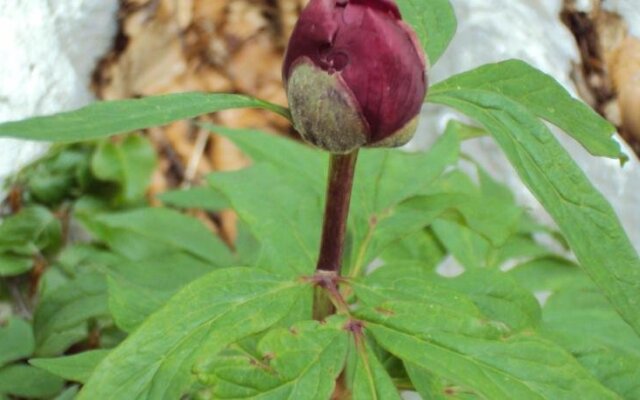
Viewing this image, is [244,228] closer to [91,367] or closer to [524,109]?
[91,367]

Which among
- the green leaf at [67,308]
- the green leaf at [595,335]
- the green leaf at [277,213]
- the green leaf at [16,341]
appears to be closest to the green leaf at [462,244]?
the green leaf at [595,335]

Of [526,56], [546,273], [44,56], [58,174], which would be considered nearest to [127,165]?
[58,174]

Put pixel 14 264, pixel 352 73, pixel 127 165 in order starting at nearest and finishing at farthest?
pixel 352 73, pixel 14 264, pixel 127 165

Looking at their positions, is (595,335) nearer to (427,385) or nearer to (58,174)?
(427,385)

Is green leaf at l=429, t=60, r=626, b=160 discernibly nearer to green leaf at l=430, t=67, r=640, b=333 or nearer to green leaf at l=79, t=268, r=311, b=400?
green leaf at l=430, t=67, r=640, b=333

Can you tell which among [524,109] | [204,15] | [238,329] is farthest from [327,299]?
[204,15]

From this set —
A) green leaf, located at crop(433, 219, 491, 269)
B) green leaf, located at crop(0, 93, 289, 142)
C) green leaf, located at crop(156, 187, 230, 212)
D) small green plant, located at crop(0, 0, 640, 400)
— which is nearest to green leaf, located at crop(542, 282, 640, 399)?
small green plant, located at crop(0, 0, 640, 400)

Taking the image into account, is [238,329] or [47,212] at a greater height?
[238,329]
